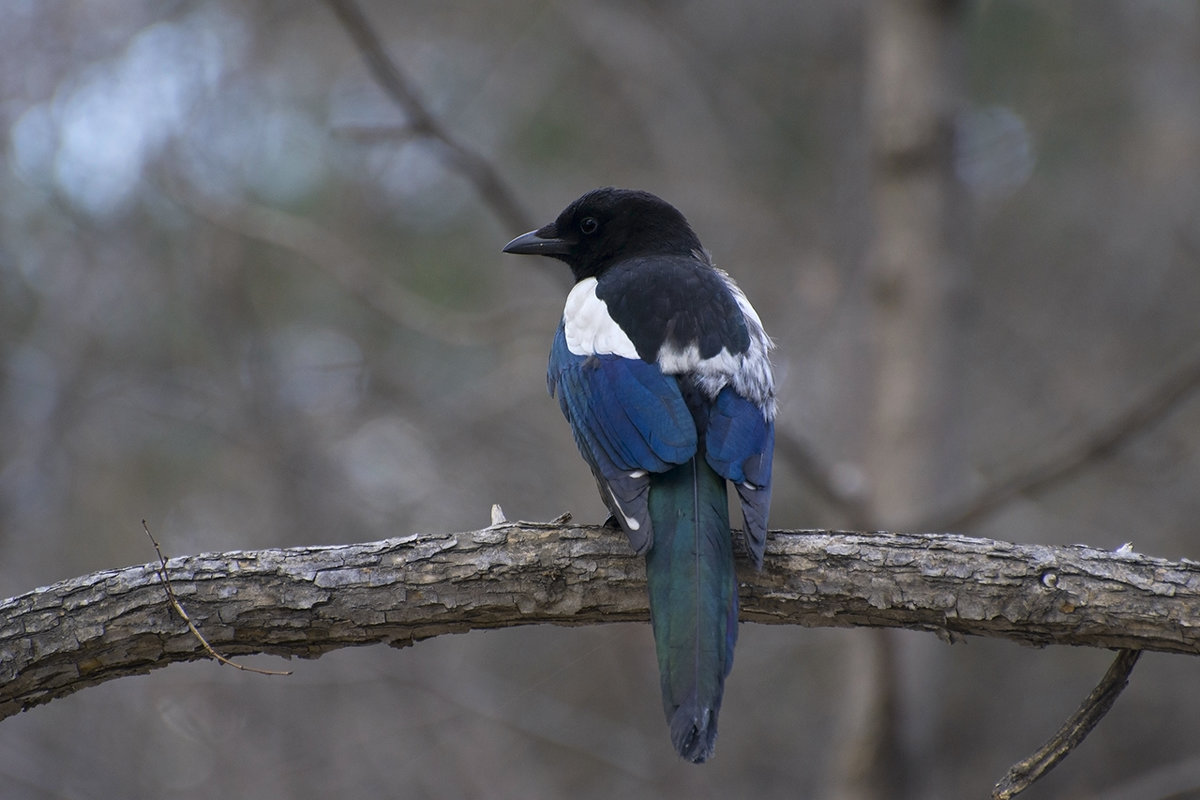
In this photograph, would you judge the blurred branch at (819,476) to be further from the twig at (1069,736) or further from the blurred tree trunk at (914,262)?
the twig at (1069,736)

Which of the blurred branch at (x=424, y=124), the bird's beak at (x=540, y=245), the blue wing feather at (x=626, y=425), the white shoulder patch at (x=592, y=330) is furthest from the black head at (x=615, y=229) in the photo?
the blue wing feather at (x=626, y=425)

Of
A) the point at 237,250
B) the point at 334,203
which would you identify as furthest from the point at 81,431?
the point at 334,203

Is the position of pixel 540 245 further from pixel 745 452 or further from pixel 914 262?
pixel 914 262

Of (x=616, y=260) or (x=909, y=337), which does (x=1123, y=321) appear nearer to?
(x=909, y=337)

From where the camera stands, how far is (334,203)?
7863mm

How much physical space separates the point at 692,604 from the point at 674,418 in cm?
58

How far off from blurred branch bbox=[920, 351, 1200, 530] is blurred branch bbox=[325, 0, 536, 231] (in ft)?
6.88

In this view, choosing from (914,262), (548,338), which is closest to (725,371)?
(914,262)

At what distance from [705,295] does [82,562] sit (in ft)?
15.7

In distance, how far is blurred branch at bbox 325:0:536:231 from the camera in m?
4.13

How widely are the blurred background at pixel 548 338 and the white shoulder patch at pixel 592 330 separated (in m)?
1.16

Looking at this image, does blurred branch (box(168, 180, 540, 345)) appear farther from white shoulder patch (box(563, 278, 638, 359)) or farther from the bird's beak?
white shoulder patch (box(563, 278, 638, 359))

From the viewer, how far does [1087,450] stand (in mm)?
4258

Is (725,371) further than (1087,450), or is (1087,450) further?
(1087,450)
